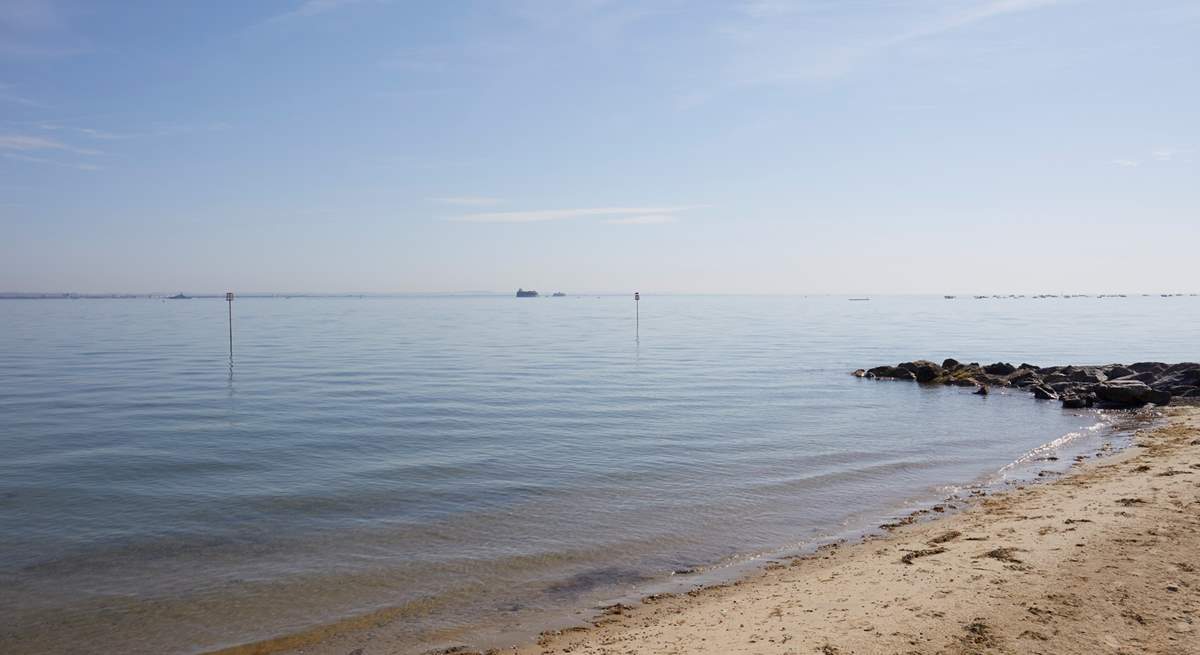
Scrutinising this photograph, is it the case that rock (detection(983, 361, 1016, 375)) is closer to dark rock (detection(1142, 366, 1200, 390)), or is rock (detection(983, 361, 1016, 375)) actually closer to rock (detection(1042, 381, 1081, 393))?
rock (detection(1042, 381, 1081, 393))

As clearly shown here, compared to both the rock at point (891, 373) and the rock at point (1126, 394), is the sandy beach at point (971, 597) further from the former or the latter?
the rock at point (891, 373)

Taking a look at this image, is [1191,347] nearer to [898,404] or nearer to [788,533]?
[898,404]

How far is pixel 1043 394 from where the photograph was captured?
103ft

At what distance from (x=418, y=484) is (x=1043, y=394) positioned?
2736 cm

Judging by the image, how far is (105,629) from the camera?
9.03m

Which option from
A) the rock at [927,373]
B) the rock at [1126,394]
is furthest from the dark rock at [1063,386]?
the rock at [927,373]

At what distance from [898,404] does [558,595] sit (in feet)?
76.2

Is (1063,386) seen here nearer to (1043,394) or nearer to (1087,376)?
(1043,394)

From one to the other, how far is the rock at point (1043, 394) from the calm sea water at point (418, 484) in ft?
2.79

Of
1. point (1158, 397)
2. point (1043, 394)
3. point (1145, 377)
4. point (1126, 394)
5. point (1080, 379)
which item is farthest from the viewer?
point (1080, 379)

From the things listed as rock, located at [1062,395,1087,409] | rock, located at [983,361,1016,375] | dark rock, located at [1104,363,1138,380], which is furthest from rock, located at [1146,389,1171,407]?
rock, located at [983,361,1016,375]

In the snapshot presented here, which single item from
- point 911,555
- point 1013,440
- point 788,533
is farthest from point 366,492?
point 1013,440

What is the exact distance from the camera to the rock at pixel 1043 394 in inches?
1223

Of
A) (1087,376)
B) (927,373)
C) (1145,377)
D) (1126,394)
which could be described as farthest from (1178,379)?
(927,373)
